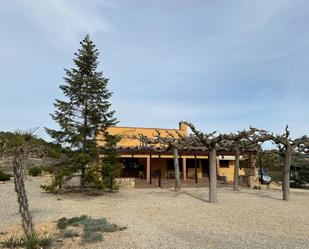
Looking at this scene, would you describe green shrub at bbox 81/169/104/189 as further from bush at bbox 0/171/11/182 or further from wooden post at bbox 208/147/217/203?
bush at bbox 0/171/11/182

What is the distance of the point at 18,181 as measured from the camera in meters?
8.57

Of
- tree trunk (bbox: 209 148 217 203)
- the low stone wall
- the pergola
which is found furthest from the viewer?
the pergola

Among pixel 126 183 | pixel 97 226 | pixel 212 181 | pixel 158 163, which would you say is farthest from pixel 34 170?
pixel 97 226

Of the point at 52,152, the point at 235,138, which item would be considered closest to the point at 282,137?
the point at 235,138

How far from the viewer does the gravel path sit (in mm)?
8625

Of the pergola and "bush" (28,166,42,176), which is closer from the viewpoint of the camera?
the pergola

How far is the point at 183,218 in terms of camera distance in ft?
40.5

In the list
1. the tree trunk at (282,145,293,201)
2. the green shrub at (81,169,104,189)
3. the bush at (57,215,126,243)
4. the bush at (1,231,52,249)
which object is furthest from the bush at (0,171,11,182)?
the bush at (1,231,52,249)

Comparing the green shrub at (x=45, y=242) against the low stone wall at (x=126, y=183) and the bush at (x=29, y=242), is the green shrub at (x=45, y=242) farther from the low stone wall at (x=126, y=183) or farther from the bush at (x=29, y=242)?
the low stone wall at (x=126, y=183)

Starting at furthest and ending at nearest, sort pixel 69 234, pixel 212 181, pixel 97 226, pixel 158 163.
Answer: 1. pixel 158 163
2. pixel 212 181
3. pixel 97 226
4. pixel 69 234

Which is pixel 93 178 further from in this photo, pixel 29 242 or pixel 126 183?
pixel 29 242

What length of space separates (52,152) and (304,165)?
79.6 feet

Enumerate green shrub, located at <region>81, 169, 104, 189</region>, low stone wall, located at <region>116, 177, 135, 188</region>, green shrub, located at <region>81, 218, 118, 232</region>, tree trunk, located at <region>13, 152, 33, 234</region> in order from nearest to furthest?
tree trunk, located at <region>13, 152, 33, 234</region>
green shrub, located at <region>81, 218, 118, 232</region>
green shrub, located at <region>81, 169, 104, 189</region>
low stone wall, located at <region>116, 177, 135, 188</region>

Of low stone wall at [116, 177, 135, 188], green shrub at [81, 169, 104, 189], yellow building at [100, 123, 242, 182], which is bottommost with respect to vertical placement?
low stone wall at [116, 177, 135, 188]
